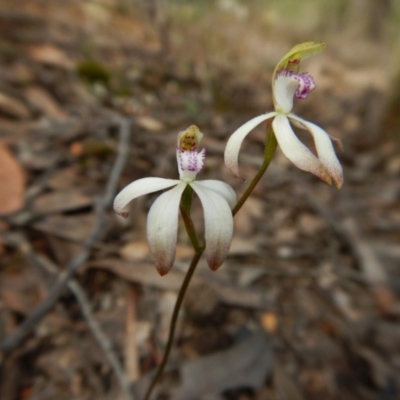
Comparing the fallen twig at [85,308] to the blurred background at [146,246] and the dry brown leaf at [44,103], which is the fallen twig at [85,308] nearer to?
the blurred background at [146,246]

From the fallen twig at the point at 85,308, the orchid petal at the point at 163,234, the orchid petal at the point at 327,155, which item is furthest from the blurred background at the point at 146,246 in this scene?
the orchid petal at the point at 327,155

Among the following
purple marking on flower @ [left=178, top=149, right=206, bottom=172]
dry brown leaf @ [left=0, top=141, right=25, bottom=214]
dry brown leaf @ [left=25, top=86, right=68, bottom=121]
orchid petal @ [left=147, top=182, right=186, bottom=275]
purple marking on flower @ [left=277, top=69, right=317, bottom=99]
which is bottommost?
dry brown leaf @ [left=0, top=141, right=25, bottom=214]

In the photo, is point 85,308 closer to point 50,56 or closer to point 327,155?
point 327,155

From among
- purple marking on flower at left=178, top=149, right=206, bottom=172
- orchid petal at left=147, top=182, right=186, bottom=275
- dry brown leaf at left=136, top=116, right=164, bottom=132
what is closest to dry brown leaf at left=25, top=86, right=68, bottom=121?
dry brown leaf at left=136, top=116, right=164, bottom=132

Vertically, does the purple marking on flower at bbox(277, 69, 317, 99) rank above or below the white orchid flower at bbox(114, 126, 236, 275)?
above

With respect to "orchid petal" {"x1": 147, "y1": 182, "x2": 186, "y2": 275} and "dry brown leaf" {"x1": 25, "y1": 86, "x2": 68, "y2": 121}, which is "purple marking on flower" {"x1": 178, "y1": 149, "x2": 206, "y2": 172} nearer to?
"orchid petal" {"x1": 147, "y1": 182, "x2": 186, "y2": 275}

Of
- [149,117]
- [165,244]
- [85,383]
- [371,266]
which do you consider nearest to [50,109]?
[149,117]

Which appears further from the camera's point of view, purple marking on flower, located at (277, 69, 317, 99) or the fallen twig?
the fallen twig

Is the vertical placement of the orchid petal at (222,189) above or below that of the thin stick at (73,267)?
above
